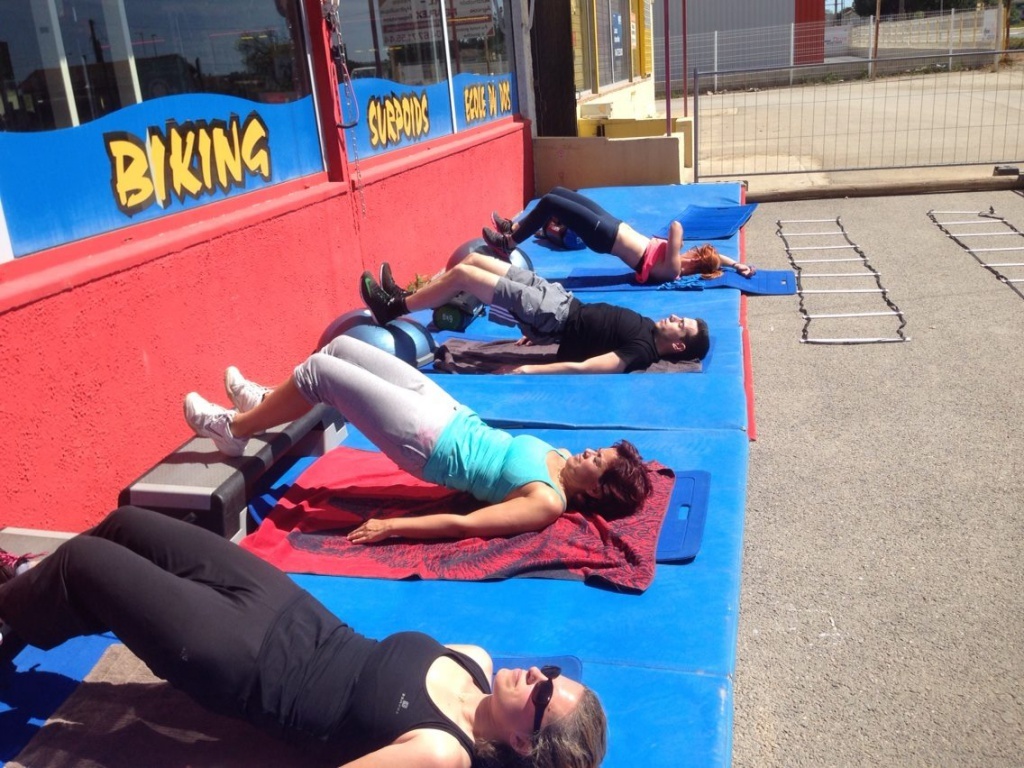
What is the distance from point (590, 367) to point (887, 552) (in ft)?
6.01

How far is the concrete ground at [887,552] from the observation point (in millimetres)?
2684

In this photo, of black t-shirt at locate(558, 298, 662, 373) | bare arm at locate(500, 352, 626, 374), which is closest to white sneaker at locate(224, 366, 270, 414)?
bare arm at locate(500, 352, 626, 374)

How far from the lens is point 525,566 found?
302cm

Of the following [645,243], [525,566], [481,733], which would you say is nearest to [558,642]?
[525,566]

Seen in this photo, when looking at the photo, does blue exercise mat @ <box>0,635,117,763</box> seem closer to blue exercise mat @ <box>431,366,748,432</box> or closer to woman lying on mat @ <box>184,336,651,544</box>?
woman lying on mat @ <box>184,336,651,544</box>

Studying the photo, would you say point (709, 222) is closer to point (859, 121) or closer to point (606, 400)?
point (606, 400)

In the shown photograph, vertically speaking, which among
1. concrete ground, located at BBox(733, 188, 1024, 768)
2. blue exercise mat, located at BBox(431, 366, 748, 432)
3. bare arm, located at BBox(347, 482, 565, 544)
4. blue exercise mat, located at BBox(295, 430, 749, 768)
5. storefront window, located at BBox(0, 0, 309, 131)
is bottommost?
concrete ground, located at BBox(733, 188, 1024, 768)

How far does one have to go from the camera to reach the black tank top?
2.09 metres

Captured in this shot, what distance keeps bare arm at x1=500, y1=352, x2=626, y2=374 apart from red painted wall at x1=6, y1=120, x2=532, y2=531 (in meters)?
1.37

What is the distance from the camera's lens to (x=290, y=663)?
2.20 m

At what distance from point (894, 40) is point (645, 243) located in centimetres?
2429

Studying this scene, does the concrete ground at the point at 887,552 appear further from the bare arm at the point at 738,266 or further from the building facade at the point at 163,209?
the building facade at the point at 163,209

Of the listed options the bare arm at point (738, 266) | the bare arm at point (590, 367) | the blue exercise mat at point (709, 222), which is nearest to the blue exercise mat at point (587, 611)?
the bare arm at point (590, 367)

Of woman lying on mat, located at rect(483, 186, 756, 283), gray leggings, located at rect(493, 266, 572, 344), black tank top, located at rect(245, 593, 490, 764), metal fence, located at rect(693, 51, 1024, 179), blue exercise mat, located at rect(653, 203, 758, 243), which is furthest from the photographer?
metal fence, located at rect(693, 51, 1024, 179)
